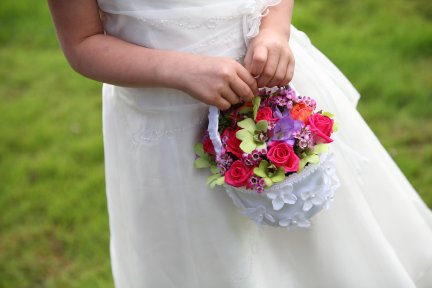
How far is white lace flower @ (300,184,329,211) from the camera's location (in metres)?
1.25

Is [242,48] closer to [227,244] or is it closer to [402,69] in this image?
[227,244]

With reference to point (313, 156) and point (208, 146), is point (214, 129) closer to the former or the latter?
point (208, 146)

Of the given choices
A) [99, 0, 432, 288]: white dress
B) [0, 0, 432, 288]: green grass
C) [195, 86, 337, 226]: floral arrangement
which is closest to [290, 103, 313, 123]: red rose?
[195, 86, 337, 226]: floral arrangement

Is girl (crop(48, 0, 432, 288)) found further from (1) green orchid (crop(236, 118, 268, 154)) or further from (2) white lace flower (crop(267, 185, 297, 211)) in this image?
(2) white lace flower (crop(267, 185, 297, 211))

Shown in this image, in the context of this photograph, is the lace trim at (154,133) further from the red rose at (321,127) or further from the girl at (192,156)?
the red rose at (321,127)

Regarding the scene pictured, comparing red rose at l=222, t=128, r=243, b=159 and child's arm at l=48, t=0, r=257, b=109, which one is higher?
child's arm at l=48, t=0, r=257, b=109

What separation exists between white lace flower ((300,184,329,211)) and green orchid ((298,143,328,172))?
0.07 metres

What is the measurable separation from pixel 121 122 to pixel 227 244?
42 centimetres

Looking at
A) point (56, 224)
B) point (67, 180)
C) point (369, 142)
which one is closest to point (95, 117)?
point (67, 180)

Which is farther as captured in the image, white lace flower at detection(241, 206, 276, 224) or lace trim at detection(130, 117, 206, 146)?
lace trim at detection(130, 117, 206, 146)

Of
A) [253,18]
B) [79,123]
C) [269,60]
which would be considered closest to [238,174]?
[269,60]

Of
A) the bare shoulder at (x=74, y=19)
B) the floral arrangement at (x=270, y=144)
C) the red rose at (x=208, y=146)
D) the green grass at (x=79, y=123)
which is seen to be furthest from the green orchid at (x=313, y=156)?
the green grass at (x=79, y=123)

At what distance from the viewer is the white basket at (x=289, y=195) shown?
1.23 meters

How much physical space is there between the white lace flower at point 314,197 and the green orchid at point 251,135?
148mm
